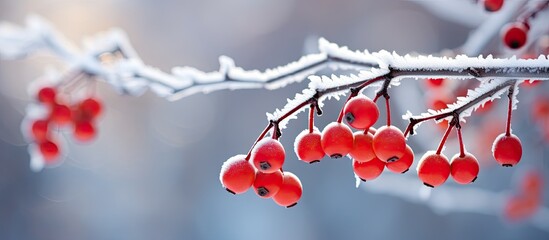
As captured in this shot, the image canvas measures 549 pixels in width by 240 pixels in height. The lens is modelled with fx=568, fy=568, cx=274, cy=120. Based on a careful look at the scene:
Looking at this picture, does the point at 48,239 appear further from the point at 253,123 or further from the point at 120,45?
the point at 120,45

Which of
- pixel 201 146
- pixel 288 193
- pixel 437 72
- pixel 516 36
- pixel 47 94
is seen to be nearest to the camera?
pixel 437 72

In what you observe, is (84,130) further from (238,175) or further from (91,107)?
(238,175)

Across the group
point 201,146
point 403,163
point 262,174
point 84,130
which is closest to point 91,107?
point 84,130

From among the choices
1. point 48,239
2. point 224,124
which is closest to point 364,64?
Answer: point 48,239

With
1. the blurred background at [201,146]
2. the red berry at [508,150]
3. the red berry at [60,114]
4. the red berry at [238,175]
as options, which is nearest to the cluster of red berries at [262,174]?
the red berry at [238,175]

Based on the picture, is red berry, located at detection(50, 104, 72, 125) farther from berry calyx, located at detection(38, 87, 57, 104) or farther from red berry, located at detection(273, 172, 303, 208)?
red berry, located at detection(273, 172, 303, 208)

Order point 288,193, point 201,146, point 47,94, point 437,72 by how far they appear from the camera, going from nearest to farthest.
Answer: point 437,72 → point 288,193 → point 47,94 → point 201,146
